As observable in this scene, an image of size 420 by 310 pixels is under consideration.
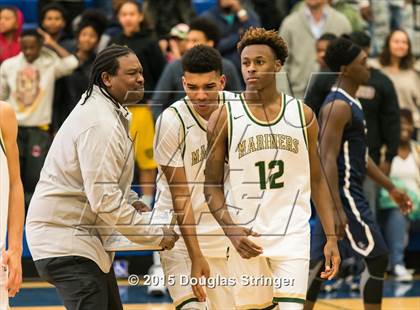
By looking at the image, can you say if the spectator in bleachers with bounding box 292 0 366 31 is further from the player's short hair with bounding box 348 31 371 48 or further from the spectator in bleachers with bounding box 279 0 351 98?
the player's short hair with bounding box 348 31 371 48

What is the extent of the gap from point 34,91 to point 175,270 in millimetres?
4612

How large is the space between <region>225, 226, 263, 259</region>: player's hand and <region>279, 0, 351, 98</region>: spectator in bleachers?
5304 mm

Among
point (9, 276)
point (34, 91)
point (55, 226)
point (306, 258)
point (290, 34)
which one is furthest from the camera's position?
point (290, 34)

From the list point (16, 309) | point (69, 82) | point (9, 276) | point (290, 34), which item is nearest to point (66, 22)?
point (69, 82)

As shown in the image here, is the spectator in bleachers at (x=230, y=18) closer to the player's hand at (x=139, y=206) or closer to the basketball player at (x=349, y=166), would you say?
the basketball player at (x=349, y=166)

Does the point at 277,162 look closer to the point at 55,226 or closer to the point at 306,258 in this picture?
the point at 306,258

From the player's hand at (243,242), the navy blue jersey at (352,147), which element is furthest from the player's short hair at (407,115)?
the player's hand at (243,242)

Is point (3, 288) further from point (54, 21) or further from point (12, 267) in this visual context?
point (54, 21)

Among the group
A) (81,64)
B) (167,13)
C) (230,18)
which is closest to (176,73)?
(81,64)

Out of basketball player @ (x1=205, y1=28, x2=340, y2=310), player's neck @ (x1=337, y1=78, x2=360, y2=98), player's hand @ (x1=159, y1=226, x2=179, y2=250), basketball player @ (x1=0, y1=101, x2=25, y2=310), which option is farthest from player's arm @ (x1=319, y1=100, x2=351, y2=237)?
basketball player @ (x1=0, y1=101, x2=25, y2=310)

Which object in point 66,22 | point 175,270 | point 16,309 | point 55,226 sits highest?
point 66,22

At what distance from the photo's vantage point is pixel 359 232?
25.7 ft

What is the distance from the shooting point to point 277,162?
607 cm

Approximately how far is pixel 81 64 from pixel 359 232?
4.22m
